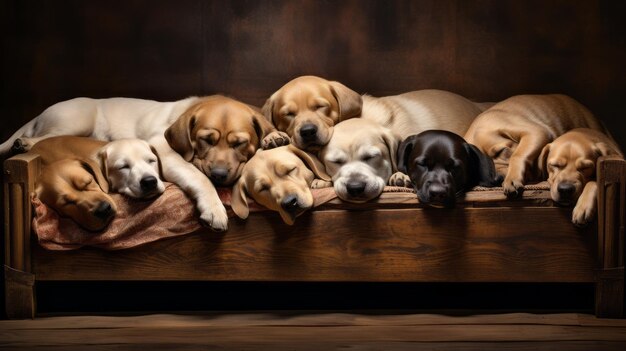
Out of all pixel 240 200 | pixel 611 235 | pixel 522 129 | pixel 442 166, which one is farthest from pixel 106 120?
pixel 611 235

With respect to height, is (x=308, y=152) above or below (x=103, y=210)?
above

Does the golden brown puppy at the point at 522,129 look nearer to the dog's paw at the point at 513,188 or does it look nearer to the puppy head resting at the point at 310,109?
the dog's paw at the point at 513,188

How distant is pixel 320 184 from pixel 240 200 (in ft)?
1.35

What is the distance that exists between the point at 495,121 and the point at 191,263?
71.3 inches

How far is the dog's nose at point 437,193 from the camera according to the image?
3730mm

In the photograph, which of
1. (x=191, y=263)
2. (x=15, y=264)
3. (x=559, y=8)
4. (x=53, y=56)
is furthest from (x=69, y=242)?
(x=559, y=8)

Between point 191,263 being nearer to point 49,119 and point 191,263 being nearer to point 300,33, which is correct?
point 49,119

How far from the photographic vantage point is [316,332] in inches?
146

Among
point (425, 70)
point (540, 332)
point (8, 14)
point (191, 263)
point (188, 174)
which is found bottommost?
point (540, 332)

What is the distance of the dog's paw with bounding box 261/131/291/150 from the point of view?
4105mm

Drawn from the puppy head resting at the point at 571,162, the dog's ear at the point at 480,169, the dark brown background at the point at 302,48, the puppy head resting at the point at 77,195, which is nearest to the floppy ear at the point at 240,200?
the puppy head resting at the point at 77,195

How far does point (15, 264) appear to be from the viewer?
3824 mm

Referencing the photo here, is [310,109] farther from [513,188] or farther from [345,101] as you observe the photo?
[513,188]

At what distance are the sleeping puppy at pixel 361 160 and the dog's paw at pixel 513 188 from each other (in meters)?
0.48
